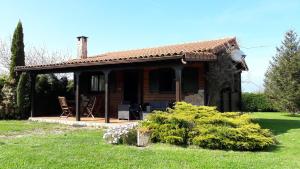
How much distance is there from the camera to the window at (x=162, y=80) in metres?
16.3

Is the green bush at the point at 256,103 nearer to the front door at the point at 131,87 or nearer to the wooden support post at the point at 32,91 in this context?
the front door at the point at 131,87

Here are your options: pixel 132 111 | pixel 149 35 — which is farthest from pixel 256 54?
pixel 132 111

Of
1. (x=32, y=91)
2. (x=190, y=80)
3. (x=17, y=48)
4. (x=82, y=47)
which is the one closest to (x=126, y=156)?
(x=190, y=80)

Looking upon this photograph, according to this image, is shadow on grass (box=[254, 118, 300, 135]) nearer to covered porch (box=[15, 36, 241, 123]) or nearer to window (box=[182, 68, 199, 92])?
covered porch (box=[15, 36, 241, 123])

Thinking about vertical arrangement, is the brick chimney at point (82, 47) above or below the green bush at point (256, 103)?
above

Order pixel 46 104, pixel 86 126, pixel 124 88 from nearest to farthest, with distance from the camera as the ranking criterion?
pixel 86 126 < pixel 124 88 < pixel 46 104

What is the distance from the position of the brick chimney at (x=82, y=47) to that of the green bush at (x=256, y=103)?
485 inches

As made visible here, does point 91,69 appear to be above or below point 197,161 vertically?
above

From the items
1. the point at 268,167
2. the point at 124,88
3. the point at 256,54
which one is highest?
the point at 256,54

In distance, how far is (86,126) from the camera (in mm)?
14969

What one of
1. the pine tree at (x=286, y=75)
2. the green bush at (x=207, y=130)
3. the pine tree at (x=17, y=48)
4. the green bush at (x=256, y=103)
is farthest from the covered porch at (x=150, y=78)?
the green bush at (x=256, y=103)

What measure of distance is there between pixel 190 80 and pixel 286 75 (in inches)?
429

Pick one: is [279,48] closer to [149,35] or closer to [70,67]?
[149,35]

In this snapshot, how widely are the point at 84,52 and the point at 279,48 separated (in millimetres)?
12198
